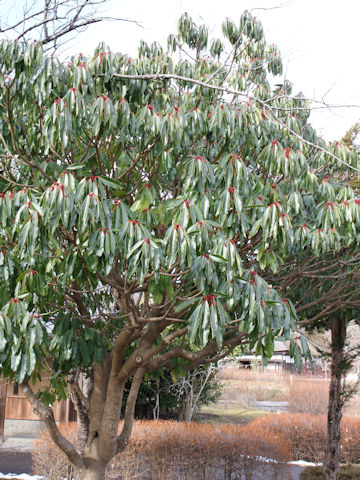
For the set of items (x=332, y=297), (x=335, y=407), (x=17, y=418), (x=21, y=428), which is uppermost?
(x=332, y=297)

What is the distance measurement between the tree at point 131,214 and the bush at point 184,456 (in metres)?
2.94

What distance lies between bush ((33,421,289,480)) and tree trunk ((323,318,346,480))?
76 centimetres

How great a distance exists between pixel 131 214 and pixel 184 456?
5.92 m

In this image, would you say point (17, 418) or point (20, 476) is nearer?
point (20, 476)

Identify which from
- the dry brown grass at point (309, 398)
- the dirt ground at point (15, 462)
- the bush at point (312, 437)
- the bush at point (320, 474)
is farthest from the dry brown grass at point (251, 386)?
the bush at point (320, 474)

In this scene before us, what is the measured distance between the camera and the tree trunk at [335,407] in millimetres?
8133

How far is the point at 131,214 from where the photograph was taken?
3637mm

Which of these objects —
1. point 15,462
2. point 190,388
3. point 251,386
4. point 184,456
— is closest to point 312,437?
point 190,388

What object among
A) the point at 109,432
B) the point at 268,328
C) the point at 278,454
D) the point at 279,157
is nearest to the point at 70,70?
the point at 279,157

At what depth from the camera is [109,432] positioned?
16.6ft

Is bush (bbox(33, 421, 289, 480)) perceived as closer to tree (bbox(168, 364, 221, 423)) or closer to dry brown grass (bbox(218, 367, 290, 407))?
tree (bbox(168, 364, 221, 423))

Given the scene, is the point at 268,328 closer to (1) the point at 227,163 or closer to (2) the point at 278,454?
(1) the point at 227,163

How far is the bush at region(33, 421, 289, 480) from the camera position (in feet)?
26.5

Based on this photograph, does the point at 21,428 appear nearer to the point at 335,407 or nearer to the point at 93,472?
the point at 335,407
